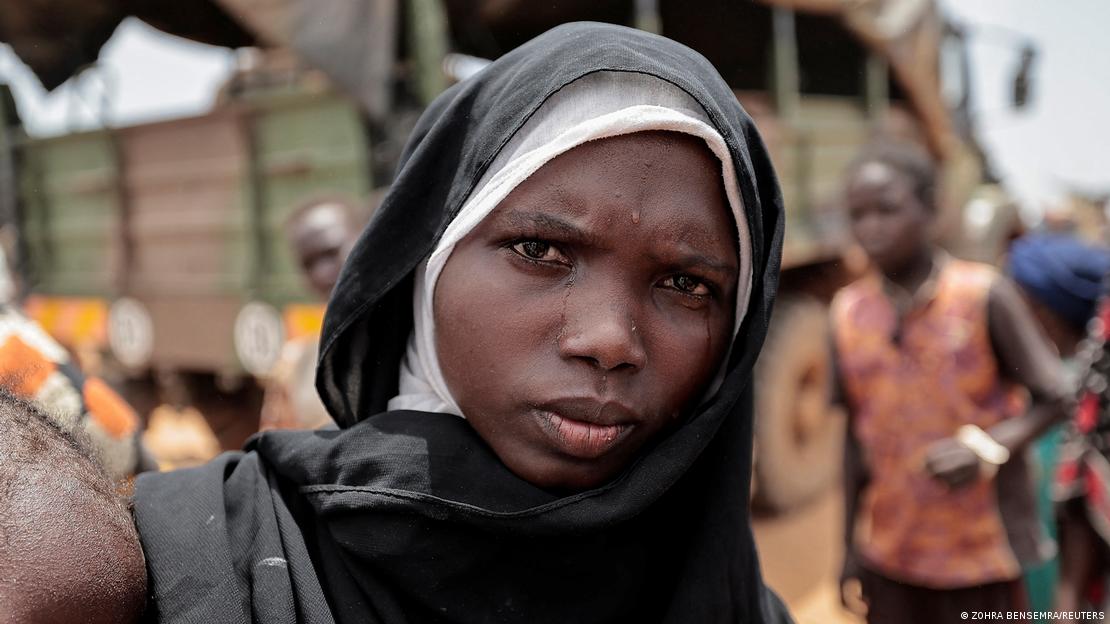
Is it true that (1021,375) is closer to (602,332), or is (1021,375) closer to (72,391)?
(602,332)

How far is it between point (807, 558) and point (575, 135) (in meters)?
4.45

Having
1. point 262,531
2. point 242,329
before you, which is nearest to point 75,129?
point 242,329

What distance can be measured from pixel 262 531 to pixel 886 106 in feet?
19.2

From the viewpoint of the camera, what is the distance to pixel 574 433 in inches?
35.3

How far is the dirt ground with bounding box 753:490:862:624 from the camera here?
165 inches

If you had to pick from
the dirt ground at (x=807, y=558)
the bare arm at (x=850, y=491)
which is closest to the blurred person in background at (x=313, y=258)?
the bare arm at (x=850, y=491)

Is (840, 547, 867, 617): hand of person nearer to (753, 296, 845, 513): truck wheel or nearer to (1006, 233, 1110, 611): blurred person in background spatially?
(1006, 233, 1110, 611): blurred person in background

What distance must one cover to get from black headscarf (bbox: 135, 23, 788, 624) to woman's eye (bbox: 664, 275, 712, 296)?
84 mm

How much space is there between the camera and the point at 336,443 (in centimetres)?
98

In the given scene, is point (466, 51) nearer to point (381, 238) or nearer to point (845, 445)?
point (845, 445)

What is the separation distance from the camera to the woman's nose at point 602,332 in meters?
0.87

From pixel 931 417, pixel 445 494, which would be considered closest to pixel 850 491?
pixel 931 417

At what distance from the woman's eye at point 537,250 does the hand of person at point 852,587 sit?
7.75ft

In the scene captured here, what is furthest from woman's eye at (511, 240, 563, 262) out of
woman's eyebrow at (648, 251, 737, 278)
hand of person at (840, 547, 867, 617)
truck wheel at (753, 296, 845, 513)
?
truck wheel at (753, 296, 845, 513)
